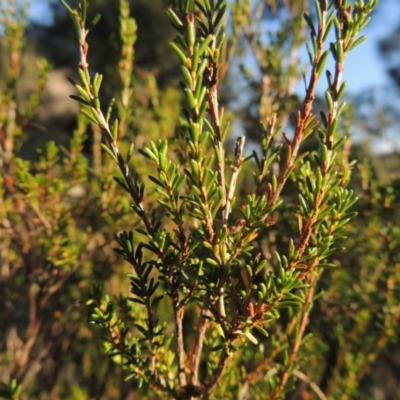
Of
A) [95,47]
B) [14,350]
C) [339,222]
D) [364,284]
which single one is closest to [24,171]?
[14,350]

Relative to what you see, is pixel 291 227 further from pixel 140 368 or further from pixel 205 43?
pixel 205 43

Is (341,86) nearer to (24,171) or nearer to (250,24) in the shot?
(24,171)

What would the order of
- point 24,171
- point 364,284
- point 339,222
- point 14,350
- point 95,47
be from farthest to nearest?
point 95,47 < point 364,284 < point 14,350 < point 24,171 < point 339,222

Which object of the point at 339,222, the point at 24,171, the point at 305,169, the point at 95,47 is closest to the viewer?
the point at 339,222

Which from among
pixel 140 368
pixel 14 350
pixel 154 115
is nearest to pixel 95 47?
pixel 154 115

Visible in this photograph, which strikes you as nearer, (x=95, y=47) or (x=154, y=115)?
(x=154, y=115)

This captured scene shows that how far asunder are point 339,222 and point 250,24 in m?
1.33

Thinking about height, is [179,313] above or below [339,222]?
below

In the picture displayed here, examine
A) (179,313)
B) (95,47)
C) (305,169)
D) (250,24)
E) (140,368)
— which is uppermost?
(95,47)

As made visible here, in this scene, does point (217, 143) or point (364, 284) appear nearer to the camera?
point (217, 143)

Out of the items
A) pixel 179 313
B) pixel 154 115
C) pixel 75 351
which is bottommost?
pixel 75 351

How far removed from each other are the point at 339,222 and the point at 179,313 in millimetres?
294

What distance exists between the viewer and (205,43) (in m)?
0.63

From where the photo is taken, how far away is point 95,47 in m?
11.0
